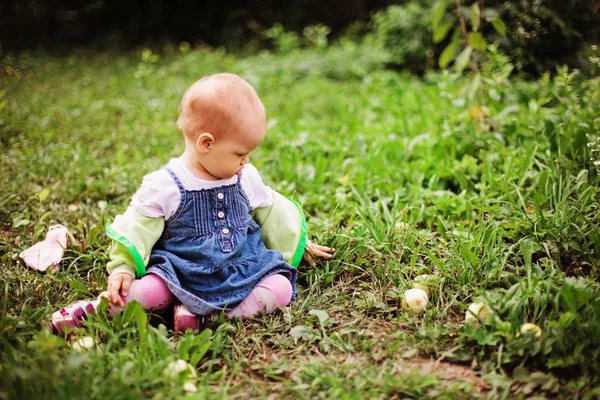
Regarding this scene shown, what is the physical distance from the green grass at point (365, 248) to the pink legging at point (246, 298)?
6 centimetres

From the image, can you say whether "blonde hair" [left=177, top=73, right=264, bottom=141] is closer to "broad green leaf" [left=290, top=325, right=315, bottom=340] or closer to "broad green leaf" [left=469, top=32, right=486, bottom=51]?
"broad green leaf" [left=290, top=325, right=315, bottom=340]


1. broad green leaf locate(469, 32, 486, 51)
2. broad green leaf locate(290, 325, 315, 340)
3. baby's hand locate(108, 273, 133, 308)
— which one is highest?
broad green leaf locate(469, 32, 486, 51)

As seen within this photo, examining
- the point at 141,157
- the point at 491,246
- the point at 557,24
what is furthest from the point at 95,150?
the point at 557,24

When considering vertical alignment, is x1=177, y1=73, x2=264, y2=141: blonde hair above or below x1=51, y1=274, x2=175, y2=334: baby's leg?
above

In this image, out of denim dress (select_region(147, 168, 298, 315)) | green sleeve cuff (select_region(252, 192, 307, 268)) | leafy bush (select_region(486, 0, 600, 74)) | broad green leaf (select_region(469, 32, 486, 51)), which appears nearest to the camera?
denim dress (select_region(147, 168, 298, 315))

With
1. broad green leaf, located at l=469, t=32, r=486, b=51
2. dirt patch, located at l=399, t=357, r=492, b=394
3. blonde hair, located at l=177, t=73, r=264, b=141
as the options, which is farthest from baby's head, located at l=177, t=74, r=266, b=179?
broad green leaf, located at l=469, t=32, r=486, b=51

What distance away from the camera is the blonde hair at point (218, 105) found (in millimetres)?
1769

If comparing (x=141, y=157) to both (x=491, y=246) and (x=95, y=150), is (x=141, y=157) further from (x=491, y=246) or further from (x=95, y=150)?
(x=491, y=246)

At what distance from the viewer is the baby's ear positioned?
5.87 ft

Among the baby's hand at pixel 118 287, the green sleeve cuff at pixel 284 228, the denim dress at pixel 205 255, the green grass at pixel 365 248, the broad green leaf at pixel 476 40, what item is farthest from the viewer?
the broad green leaf at pixel 476 40

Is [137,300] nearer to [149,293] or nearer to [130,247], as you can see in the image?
[149,293]

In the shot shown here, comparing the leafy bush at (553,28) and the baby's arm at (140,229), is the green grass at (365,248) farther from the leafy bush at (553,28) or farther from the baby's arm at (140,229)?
the leafy bush at (553,28)

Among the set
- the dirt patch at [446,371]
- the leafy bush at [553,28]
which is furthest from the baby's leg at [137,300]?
the leafy bush at [553,28]

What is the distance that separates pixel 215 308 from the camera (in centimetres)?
184
